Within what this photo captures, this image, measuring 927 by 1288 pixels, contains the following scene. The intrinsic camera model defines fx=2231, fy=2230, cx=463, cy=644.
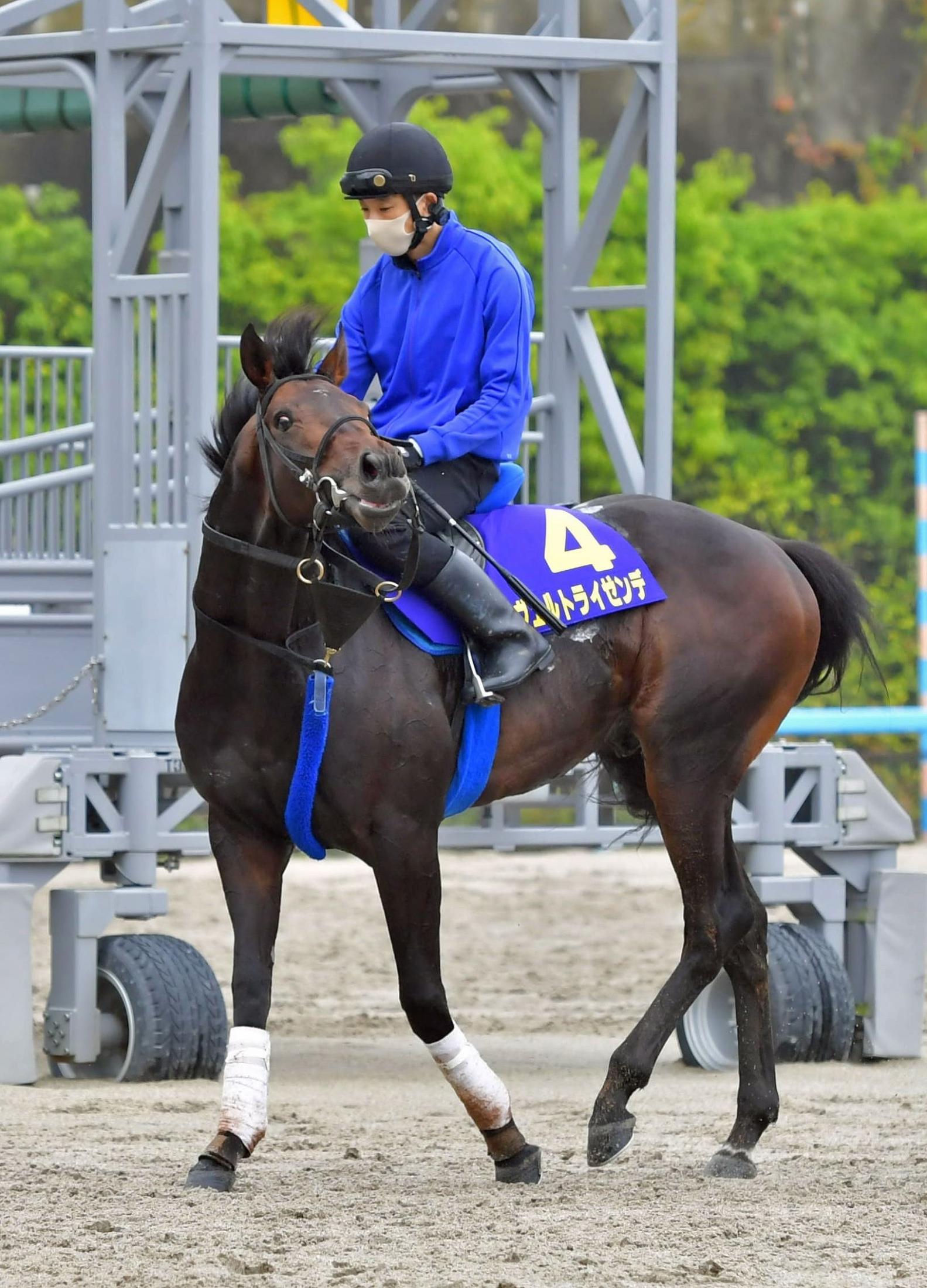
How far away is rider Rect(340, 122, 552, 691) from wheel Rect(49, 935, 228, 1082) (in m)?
2.33

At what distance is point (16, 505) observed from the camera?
28.7 ft

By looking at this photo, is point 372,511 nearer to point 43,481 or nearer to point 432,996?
point 432,996

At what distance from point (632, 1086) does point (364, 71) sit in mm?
4750

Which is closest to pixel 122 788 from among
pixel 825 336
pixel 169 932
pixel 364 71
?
pixel 364 71

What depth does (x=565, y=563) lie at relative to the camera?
5.67 metres

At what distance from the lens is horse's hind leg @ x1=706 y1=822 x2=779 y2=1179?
5680 mm

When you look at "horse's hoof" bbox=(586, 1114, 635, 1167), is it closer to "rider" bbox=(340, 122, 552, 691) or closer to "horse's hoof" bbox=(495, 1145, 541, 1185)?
"horse's hoof" bbox=(495, 1145, 541, 1185)

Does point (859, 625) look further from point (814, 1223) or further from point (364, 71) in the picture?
point (364, 71)

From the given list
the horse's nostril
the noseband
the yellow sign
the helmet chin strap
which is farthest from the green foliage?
the horse's nostril

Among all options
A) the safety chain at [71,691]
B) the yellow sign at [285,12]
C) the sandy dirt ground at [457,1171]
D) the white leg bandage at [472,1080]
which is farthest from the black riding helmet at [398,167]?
the yellow sign at [285,12]

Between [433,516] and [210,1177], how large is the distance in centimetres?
163

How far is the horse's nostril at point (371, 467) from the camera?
4656mm

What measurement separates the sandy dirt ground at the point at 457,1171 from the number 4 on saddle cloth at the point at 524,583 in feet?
2.96

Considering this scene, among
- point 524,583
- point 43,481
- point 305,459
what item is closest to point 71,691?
point 43,481
